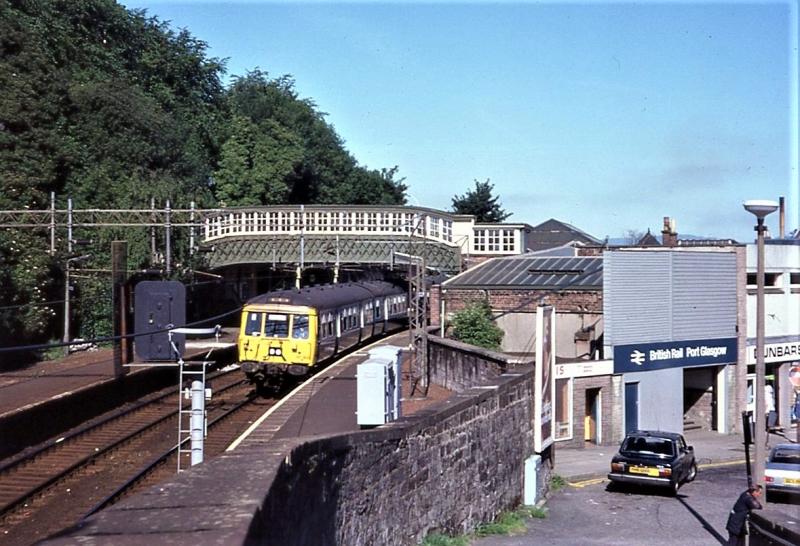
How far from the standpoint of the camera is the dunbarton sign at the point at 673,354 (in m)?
28.0

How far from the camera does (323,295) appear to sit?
29.5 meters

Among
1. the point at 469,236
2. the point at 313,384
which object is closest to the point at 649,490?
the point at 313,384

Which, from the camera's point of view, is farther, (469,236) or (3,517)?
(469,236)

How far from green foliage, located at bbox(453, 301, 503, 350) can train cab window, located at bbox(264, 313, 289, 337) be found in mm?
6390

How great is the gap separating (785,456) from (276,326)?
13.3 metres

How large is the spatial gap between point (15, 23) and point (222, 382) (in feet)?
61.7

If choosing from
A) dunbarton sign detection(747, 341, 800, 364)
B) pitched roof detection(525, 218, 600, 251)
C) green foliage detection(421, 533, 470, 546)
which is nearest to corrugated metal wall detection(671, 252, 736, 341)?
dunbarton sign detection(747, 341, 800, 364)

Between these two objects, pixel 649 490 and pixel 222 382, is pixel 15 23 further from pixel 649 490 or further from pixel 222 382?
pixel 649 490

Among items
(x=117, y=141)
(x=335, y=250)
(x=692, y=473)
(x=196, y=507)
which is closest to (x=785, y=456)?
(x=692, y=473)

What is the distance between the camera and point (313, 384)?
A: 27.4m

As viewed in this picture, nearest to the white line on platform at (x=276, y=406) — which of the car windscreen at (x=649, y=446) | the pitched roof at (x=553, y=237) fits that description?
the car windscreen at (x=649, y=446)

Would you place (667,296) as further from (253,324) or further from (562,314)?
(253,324)

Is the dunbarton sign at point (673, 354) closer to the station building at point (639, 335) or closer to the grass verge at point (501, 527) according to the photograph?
the station building at point (639, 335)

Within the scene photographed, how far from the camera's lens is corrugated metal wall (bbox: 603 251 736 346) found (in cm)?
2828
